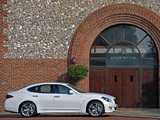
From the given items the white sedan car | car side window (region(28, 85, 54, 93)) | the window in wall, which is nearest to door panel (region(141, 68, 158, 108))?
the window in wall

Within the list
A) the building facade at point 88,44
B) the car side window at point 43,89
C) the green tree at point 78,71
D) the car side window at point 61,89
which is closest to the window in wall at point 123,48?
the building facade at point 88,44

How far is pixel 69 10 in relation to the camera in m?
20.5

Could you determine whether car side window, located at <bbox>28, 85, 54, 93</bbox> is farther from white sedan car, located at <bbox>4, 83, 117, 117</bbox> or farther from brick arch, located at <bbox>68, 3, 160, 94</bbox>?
brick arch, located at <bbox>68, 3, 160, 94</bbox>

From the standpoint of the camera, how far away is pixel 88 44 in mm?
20422

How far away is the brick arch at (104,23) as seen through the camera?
2017cm

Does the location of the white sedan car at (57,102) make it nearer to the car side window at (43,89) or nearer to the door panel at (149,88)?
the car side window at (43,89)

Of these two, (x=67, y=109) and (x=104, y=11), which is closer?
(x=67, y=109)

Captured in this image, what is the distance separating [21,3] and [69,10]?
3.02 m

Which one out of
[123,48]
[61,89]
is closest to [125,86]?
[123,48]

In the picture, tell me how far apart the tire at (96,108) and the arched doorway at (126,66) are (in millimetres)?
5295

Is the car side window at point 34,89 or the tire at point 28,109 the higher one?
the car side window at point 34,89

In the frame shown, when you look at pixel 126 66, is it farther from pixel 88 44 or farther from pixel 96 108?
pixel 96 108

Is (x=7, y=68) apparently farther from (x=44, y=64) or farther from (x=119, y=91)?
(x=119, y=91)

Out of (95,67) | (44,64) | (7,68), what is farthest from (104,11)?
(7,68)
